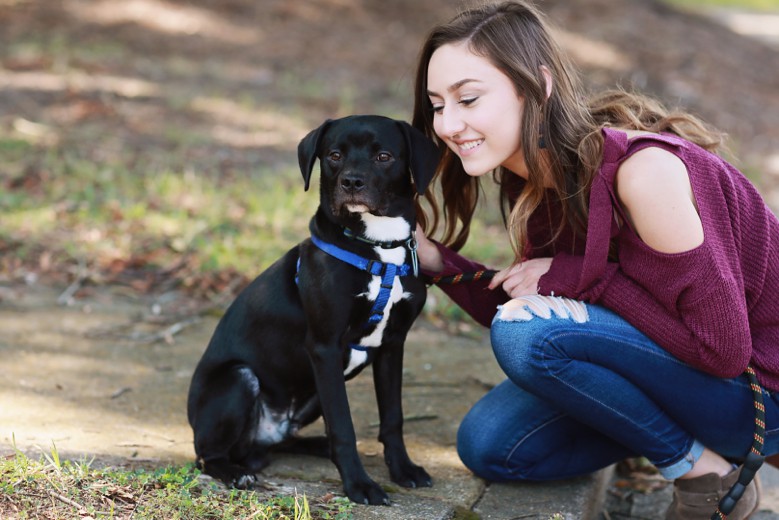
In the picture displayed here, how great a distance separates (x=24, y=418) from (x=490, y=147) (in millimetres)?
1919

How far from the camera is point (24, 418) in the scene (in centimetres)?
336

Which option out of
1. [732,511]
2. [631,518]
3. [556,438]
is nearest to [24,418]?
[556,438]

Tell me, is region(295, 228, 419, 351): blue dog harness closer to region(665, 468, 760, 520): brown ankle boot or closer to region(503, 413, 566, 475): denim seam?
region(503, 413, 566, 475): denim seam

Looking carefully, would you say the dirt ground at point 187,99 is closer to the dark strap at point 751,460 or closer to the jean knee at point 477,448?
the jean knee at point 477,448

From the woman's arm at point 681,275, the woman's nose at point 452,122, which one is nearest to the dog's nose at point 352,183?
the woman's nose at point 452,122

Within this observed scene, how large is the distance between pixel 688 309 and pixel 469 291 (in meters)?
0.86

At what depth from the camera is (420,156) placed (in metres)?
3.02

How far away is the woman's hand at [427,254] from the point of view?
3.28 meters

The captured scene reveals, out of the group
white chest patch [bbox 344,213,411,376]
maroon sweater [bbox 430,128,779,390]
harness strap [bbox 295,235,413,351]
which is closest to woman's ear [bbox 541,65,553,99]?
maroon sweater [bbox 430,128,779,390]

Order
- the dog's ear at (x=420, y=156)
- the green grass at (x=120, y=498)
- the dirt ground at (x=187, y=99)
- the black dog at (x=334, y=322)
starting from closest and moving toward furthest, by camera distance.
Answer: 1. the green grass at (x=120, y=498)
2. the black dog at (x=334, y=322)
3. the dog's ear at (x=420, y=156)
4. the dirt ground at (x=187, y=99)

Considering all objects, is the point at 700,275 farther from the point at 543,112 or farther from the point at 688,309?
the point at 543,112

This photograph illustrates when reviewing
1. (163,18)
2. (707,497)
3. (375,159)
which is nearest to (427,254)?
Result: (375,159)

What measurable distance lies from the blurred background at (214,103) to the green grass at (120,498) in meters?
1.55

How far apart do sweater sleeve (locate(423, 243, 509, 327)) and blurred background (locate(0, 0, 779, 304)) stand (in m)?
0.71
